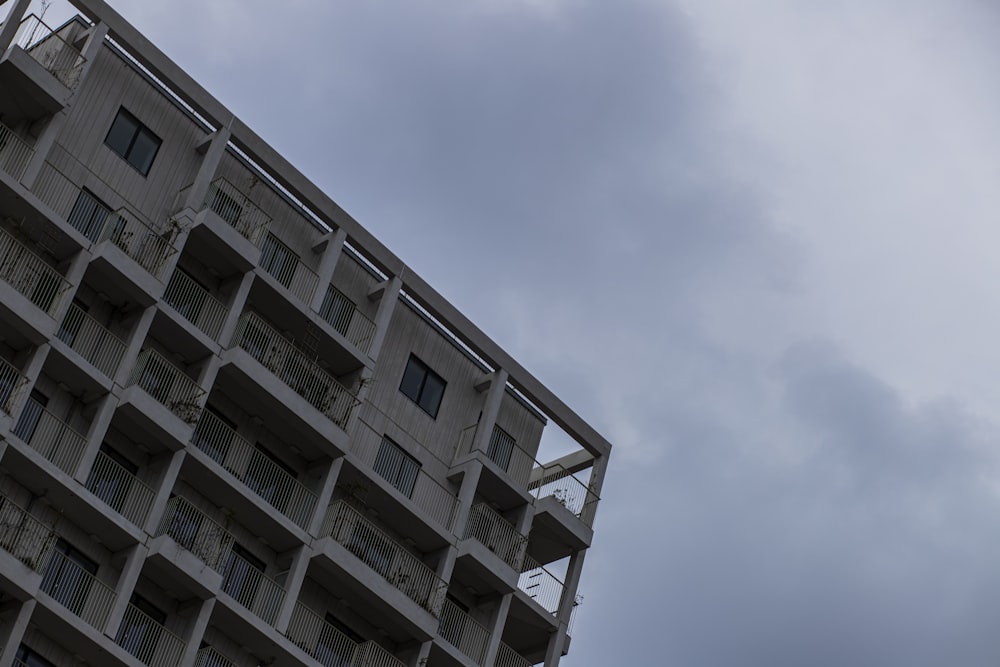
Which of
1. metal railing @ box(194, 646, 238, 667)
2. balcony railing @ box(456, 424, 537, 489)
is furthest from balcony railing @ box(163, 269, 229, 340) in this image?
balcony railing @ box(456, 424, 537, 489)

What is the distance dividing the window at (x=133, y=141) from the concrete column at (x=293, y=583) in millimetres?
13335

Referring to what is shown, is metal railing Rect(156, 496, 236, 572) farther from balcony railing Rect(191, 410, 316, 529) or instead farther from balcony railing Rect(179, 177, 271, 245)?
balcony railing Rect(179, 177, 271, 245)

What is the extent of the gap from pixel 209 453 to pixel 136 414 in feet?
12.0

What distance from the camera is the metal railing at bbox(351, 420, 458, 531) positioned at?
59.0 metres

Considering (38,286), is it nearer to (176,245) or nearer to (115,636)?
(176,245)

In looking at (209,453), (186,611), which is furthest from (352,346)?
(186,611)

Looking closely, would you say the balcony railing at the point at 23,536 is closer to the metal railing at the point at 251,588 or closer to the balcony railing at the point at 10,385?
the balcony railing at the point at 10,385

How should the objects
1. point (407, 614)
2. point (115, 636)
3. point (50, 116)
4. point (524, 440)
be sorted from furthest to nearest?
point (524, 440)
point (407, 614)
point (50, 116)
point (115, 636)

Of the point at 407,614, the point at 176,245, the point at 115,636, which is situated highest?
the point at 176,245

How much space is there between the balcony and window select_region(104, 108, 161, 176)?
15201mm

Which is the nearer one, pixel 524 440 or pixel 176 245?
pixel 176 245

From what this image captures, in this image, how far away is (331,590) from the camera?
56750 millimetres

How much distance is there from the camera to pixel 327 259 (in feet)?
193

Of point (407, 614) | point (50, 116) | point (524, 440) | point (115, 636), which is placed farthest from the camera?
point (524, 440)
